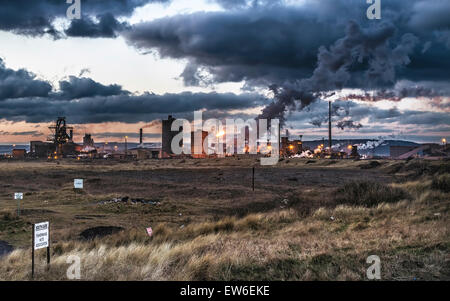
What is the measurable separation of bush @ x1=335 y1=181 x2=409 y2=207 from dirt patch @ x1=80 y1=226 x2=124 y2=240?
1313 cm

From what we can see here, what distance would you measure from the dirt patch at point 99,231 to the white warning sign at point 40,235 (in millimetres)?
6975

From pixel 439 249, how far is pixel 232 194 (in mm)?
19914

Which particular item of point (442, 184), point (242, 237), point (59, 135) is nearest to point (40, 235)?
point (242, 237)

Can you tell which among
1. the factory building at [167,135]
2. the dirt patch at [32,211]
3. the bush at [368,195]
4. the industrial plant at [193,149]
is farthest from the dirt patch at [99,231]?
the factory building at [167,135]

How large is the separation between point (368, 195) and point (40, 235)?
18.2m

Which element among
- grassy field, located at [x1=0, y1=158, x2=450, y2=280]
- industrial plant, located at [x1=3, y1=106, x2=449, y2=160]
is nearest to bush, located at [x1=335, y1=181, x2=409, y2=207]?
grassy field, located at [x1=0, y1=158, x2=450, y2=280]

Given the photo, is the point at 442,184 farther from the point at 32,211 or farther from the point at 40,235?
the point at 32,211

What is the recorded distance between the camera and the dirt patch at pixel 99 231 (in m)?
14.4

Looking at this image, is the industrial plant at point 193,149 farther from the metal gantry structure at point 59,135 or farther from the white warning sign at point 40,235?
the white warning sign at point 40,235

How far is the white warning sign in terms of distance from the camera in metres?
7.18

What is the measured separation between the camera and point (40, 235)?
7270 mm
